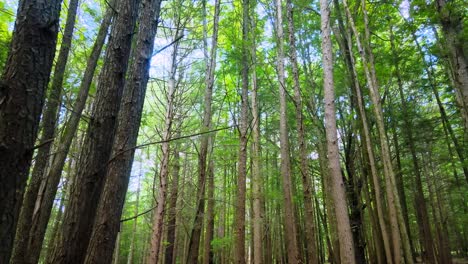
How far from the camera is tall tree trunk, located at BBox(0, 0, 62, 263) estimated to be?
141 cm

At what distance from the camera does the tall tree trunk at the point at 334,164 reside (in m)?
5.06

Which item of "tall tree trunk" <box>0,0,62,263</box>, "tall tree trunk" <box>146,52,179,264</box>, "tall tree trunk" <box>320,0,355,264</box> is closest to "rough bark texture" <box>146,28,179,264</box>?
"tall tree trunk" <box>146,52,179,264</box>

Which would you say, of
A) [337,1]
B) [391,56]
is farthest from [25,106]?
[391,56]

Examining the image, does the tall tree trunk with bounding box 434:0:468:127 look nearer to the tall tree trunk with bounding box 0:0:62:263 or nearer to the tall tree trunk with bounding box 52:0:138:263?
the tall tree trunk with bounding box 52:0:138:263

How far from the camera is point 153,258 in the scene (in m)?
6.78

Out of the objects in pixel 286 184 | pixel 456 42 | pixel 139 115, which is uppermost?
pixel 456 42

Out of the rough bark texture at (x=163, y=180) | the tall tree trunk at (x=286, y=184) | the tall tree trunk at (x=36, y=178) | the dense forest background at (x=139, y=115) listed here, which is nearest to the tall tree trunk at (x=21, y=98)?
the dense forest background at (x=139, y=115)

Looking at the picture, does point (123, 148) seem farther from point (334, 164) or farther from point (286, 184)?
point (286, 184)

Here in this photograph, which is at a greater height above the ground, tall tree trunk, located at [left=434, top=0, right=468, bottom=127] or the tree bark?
tall tree trunk, located at [left=434, top=0, right=468, bottom=127]

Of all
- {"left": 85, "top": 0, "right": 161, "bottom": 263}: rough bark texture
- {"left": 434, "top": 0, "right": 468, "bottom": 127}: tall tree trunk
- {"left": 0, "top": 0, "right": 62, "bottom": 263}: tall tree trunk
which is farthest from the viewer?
{"left": 434, "top": 0, "right": 468, "bottom": 127}: tall tree trunk

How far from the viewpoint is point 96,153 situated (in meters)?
2.12

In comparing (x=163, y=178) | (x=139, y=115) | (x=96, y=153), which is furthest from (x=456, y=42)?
(x=96, y=153)

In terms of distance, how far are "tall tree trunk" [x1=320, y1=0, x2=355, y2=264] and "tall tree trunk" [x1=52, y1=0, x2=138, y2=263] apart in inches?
174

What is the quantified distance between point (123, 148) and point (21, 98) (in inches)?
Result: 48.6
